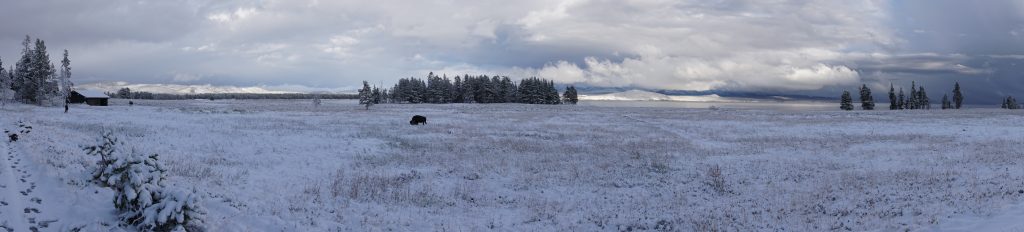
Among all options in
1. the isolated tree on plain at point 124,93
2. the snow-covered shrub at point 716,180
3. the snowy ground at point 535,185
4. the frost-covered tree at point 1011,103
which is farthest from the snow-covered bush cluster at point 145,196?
the isolated tree on plain at point 124,93

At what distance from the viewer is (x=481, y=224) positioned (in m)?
13.1

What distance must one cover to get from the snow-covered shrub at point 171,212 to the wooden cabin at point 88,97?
300 ft

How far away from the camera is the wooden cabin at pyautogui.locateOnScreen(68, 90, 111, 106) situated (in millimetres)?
82688

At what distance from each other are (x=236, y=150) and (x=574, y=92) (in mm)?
117549

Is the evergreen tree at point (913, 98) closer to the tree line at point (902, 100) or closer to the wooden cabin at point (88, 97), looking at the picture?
the tree line at point (902, 100)

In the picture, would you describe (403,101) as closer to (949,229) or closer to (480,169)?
(480,169)

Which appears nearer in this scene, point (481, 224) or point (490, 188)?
point (481, 224)

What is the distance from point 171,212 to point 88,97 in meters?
93.0

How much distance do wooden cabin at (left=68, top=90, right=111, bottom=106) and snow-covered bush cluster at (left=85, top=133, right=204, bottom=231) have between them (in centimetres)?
9043

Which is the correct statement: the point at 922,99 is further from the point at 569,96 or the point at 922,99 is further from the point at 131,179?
the point at 131,179

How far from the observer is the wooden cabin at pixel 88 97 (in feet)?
271

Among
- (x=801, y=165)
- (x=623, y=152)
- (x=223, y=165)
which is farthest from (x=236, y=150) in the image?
(x=801, y=165)

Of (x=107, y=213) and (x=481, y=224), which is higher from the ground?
(x=107, y=213)

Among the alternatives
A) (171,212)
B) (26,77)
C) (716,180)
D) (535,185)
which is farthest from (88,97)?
(716,180)
